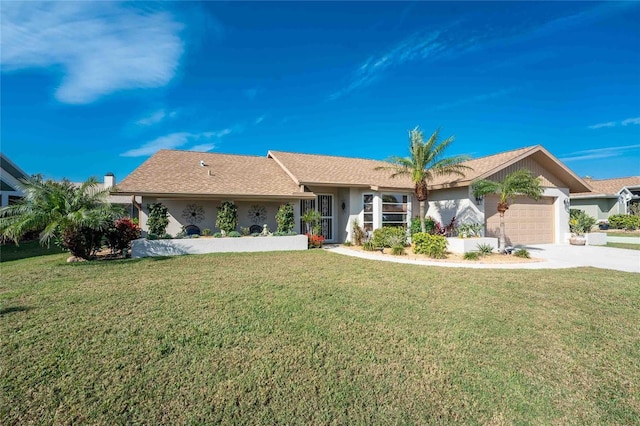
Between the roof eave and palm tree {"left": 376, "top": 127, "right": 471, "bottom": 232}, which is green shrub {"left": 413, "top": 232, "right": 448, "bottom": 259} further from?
the roof eave

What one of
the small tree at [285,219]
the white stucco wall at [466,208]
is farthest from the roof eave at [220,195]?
the white stucco wall at [466,208]

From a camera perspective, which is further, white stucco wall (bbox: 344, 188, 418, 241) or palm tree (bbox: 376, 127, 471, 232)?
white stucco wall (bbox: 344, 188, 418, 241)

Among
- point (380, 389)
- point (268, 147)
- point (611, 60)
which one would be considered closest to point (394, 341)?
point (380, 389)

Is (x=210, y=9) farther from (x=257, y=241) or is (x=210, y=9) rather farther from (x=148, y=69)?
(x=257, y=241)

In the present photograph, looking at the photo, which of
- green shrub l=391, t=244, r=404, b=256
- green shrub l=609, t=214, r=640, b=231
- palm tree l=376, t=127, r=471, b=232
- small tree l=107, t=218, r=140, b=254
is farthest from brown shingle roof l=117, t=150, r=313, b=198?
green shrub l=609, t=214, r=640, b=231

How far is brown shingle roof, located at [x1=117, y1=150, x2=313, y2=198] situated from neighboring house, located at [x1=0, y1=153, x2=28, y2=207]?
11.3 meters

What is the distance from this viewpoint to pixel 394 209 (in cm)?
1647

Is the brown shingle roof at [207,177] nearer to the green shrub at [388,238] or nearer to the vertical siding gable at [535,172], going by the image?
the green shrub at [388,238]

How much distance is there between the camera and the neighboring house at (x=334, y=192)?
46.2ft

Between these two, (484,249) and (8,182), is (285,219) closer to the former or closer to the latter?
(484,249)

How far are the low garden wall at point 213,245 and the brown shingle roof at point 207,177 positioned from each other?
227 cm

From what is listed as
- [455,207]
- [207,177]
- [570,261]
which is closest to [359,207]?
[455,207]

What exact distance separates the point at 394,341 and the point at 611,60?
2119 cm

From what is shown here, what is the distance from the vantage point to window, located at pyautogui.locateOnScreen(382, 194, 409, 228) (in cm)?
1625
